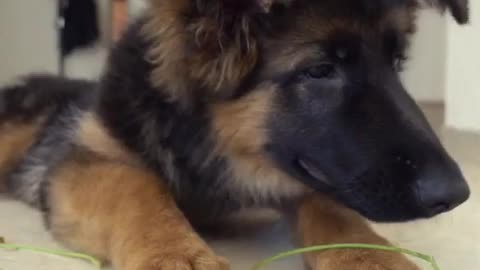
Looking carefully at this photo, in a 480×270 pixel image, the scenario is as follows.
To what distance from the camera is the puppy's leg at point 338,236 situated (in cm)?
149

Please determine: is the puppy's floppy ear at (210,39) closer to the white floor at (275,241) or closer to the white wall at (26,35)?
the white floor at (275,241)

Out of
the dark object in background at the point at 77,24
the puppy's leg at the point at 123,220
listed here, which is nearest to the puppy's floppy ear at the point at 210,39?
the puppy's leg at the point at 123,220

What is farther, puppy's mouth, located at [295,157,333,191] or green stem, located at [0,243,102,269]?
green stem, located at [0,243,102,269]

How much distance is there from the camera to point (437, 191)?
1419mm

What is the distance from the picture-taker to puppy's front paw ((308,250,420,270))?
4.82 feet

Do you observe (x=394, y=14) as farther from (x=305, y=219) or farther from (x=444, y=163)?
(x=305, y=219)

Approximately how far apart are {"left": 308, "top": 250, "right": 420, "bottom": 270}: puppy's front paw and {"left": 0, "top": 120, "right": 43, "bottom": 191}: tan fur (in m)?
1.21

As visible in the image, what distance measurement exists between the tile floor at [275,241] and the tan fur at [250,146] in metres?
0.14

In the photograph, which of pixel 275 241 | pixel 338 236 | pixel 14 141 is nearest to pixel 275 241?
pixel 275 241

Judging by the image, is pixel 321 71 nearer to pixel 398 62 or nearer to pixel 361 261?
pixel 398 62

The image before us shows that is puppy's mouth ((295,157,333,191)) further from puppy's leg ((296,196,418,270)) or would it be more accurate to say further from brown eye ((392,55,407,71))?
brown eye ((392,55,407,71))

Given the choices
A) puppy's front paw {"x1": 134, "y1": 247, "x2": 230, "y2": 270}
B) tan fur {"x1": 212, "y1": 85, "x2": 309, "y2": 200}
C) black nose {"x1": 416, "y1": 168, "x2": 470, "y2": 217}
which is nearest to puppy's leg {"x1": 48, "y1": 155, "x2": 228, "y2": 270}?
puppy's front paw {"x1": 134, "y1": 247, "x2": 230, "y2": 270}

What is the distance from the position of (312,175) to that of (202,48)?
0.34 meters

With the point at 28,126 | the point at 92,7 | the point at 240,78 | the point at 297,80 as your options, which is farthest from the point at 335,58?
the point at 92,7
